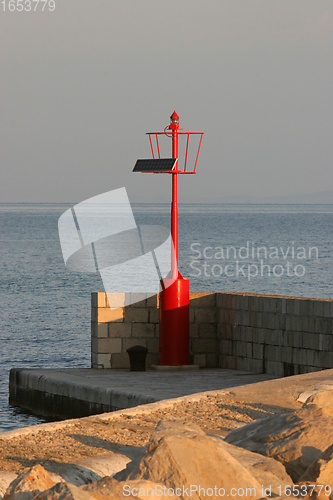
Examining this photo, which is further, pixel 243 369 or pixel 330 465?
pixel 243 369

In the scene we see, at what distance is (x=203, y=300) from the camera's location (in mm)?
11328

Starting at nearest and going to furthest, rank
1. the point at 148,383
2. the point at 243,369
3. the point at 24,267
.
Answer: the point at 148,383 < the point at 243,369 < the point at 24,267

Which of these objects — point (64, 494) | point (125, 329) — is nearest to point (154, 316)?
point (125, 329)

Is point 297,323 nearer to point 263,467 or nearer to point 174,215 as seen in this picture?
point 174,215

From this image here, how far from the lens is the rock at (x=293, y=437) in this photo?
4.77 m

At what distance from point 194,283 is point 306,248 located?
29.5 meters

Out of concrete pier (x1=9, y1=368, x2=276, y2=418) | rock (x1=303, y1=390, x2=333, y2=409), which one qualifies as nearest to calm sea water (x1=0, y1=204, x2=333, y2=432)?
concrete pier (x1=9, y1=368, x2=276, y2=418)

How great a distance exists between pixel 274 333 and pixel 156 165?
114 inches

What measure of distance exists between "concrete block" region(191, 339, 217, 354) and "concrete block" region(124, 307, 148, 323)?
Answer: 0.85 meters

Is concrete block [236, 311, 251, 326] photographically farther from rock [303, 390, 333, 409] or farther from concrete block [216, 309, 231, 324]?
rock [303, 390, 333, 409]

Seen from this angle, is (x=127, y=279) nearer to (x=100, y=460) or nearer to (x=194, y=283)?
(x=194, y=283)

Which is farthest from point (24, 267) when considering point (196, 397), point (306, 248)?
point (196, 397)

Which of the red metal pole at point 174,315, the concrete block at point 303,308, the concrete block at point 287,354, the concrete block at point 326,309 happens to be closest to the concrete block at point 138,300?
the red metal pole at point 174,315

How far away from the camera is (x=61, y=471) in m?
4.58
